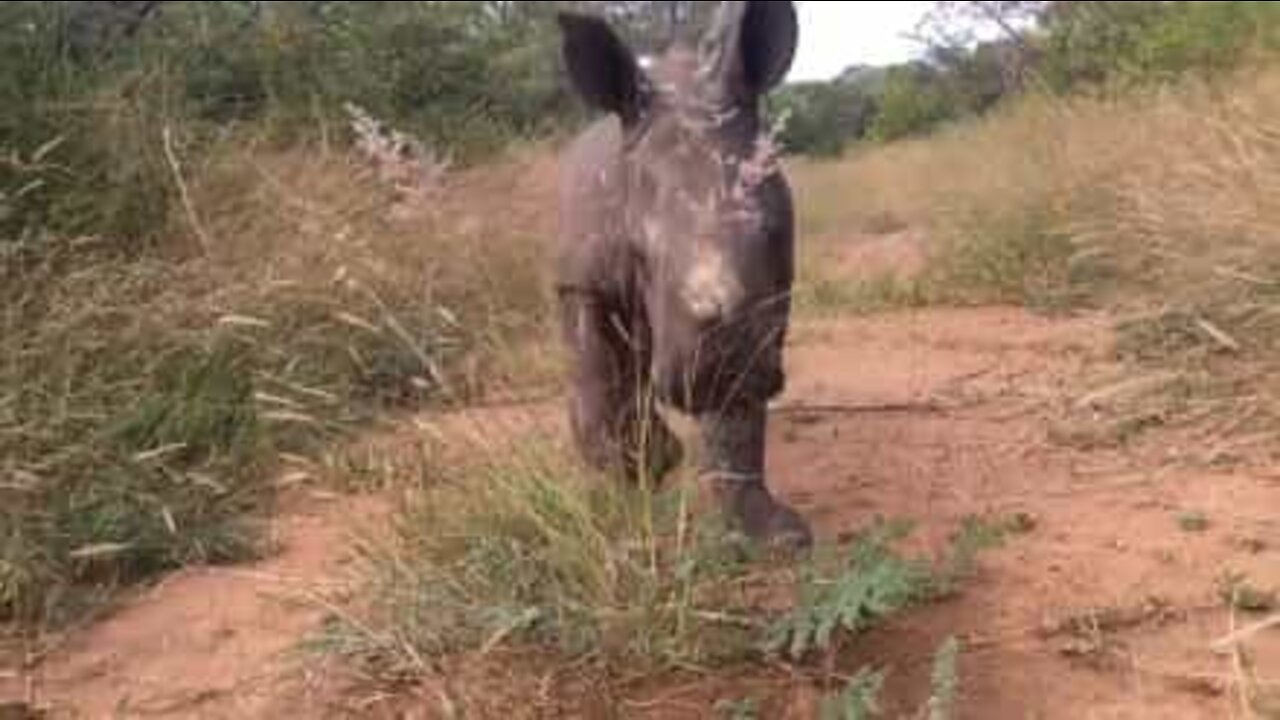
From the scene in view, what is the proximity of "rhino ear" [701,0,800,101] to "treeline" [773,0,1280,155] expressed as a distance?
1.03 ft

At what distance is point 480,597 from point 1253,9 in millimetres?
9764

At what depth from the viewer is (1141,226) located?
604 centimetres

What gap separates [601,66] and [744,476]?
38.5 inches

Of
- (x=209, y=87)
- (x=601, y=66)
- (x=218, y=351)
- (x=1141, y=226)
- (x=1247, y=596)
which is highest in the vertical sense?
(x=601, y=66)

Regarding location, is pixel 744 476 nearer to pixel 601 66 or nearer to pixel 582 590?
pixel 582 590

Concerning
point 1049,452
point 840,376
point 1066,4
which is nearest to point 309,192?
point 840,376

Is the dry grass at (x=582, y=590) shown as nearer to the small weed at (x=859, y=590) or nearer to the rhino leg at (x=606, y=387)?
the small weed at (x=859, y=590)

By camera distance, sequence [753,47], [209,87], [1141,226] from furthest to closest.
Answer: [209,87]
[1141,226]
[753,47]

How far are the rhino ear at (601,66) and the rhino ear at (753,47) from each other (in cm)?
17

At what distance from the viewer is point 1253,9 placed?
11062 mm

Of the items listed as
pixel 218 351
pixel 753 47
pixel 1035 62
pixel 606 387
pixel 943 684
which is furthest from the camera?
pixel 1035 62

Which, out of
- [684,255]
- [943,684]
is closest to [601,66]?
[684,255]

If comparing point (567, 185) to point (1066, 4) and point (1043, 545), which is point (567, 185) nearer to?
point (1043, 545)

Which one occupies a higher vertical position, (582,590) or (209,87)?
(209,87)
